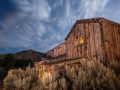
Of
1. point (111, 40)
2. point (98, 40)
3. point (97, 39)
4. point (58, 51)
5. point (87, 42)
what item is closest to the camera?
point (98, 40)

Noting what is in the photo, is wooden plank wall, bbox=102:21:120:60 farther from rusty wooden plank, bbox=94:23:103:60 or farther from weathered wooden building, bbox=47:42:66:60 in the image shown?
weathered wooden building, bbox=47:42:66:60

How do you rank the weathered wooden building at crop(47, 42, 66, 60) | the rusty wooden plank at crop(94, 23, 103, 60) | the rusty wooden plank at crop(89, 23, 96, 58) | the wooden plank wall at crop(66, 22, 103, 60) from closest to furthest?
the rusty wooden plank at crop(94, 23, 103, 60), the wooden plank wall at crop(66, 22, 103, 60), the rusty wooden plank at crop(89, 23, 96, 58), the weathered wooden building at crop(47, 42, 66, 60)

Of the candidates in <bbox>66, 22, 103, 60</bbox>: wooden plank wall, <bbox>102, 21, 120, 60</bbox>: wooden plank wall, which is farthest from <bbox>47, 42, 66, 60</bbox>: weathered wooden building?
<bbox>102, 21, 120, 60</bbox>: wooden plank wall

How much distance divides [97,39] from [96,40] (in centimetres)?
16

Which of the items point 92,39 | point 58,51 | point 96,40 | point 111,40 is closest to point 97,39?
point 96,40

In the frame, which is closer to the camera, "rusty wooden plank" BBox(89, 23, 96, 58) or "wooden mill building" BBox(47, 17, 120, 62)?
"wooden mill building" BBox(47, 17, 120, 62)

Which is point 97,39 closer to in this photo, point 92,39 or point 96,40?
point 96,40

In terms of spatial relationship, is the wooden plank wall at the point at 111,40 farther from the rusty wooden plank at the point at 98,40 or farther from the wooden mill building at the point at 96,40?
the rusty wooden plank at the point at 98,40

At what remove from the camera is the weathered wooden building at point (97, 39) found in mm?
11508

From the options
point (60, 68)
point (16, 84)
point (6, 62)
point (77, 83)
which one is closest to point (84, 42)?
point (60, 68)

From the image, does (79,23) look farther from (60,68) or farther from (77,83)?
(77,83)

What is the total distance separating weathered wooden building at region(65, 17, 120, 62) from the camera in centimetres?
1151

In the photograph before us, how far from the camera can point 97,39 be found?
12016 millimetres

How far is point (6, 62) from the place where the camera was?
21.2 metres
